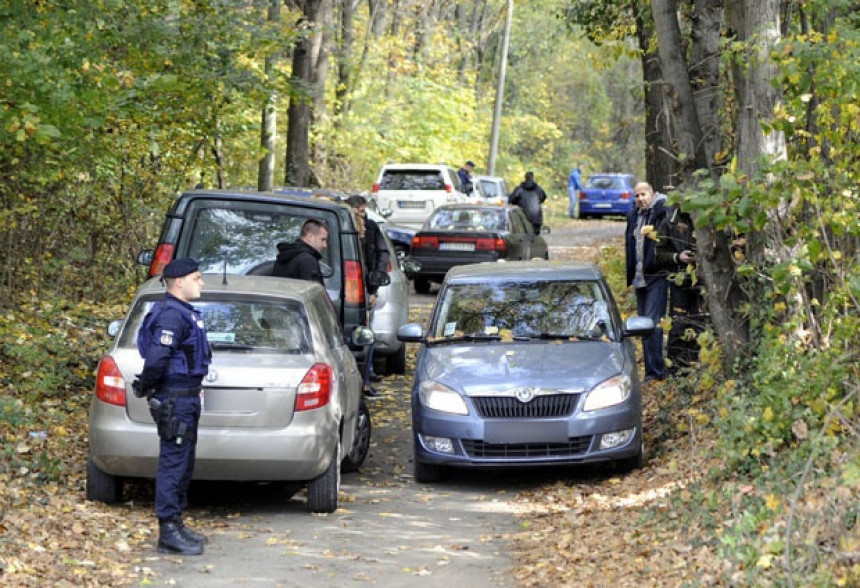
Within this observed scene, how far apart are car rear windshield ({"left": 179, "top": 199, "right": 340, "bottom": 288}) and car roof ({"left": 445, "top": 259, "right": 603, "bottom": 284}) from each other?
122cm

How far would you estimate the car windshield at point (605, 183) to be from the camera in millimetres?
52938

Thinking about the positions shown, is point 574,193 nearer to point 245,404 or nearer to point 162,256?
point 162,256

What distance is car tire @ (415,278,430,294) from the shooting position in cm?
2520

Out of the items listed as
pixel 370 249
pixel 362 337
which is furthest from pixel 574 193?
pixel 362 337

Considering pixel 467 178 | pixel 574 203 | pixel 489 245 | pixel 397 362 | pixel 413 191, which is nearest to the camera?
pixel 397 362

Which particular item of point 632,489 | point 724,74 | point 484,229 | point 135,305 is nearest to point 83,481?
point 135,305

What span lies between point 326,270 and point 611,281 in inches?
437

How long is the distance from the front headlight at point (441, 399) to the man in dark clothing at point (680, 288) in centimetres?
320

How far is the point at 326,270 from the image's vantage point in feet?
42.4

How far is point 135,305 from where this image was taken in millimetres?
9797

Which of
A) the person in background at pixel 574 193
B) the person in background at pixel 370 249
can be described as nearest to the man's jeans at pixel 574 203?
the person in background at pixel 574 193

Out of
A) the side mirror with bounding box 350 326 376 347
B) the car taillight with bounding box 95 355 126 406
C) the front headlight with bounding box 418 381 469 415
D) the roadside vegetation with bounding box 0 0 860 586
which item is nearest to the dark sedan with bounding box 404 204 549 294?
the roadside vegetation with bounding box 0 0 860 586

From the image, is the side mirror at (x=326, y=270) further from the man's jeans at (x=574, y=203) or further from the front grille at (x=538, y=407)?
the man's jeans at (x=574, y=203)

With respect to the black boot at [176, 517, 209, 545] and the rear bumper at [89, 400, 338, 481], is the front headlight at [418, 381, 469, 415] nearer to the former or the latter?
the rear bumper at [89, 400, 338, 481]
